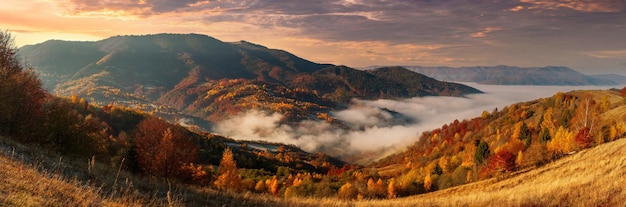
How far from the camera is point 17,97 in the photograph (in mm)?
→ 43562

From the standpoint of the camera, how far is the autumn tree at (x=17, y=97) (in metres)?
41.2

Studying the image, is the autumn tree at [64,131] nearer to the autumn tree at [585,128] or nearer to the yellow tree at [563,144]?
the yellow tree at [563,144]

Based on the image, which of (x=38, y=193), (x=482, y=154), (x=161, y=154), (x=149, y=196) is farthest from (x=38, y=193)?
(x=482, y=154)

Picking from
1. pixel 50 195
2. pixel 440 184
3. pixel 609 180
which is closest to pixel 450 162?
pixel 440 184

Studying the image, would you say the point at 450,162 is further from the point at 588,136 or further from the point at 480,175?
the point at 588,136

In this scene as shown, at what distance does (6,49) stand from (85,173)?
42.6 metres

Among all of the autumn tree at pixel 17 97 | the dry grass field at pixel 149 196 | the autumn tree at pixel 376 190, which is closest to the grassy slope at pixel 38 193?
the dry grass field at pixel 149 196

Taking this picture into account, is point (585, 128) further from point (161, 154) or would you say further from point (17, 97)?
point (17, 97)

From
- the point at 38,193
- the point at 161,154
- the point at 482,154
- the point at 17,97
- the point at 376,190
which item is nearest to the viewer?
the point at 38,193

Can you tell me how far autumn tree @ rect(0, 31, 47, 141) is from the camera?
4125 cm

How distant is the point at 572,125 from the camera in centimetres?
15838

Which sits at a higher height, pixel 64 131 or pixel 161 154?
pixel 64 131

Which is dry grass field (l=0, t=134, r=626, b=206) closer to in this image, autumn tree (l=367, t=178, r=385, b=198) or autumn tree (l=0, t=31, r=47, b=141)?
autumn tree (l=0, t=31, r=47, b=141)

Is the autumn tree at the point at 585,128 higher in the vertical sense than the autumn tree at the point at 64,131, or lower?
lower
